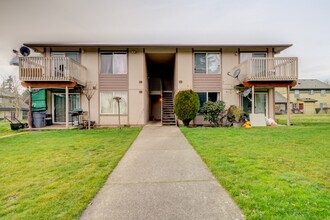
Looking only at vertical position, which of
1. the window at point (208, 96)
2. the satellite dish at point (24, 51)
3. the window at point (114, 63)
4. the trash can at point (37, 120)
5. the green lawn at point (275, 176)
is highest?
the satellite dish at point (24, 51)

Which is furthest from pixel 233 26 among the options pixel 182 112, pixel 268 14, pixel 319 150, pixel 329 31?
pixel 319 150

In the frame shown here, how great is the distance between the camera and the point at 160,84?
1709 cm

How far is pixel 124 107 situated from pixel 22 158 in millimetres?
8024

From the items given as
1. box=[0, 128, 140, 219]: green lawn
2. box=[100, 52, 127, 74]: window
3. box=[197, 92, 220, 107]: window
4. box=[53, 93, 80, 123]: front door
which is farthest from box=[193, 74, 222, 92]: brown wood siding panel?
box=[53, 93, 80, 123]: front door

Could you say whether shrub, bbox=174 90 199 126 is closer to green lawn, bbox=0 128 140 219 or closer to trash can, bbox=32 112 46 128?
green lawn, bbox=0 128 140 219

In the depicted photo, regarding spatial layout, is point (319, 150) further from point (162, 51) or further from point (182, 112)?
point (162, 51)

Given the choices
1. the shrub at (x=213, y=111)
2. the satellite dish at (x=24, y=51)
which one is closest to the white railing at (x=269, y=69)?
the shrub at (x=213, y=111)

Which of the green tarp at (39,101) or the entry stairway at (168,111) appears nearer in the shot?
the green tarp at (39,101)

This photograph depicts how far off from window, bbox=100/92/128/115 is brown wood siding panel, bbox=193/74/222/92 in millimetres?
5425

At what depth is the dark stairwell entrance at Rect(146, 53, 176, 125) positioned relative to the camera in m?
14.3

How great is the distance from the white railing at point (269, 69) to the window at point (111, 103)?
825 centimetres

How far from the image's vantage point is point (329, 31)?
20.9 metres

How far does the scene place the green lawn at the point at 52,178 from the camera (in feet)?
8.68

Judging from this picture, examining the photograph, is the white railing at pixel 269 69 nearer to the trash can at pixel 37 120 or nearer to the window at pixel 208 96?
the window at pixel 208 96
